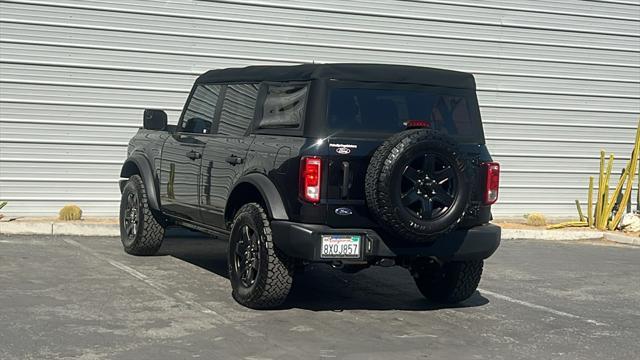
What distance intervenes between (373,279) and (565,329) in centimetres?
259

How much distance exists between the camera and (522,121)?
16.1 metres

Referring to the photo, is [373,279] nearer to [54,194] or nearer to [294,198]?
[294,198]

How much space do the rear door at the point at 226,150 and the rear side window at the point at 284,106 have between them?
0.58ft

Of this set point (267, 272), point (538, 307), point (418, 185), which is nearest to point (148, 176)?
point (267, 272)

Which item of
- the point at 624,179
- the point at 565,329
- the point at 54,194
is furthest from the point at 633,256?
the point at 54,194

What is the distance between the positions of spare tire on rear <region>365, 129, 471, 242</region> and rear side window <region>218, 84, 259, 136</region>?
1586 mm

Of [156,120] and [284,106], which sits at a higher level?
[284,106]

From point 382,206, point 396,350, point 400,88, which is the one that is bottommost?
point 396,350

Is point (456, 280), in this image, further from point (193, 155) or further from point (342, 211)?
point (193, 155)

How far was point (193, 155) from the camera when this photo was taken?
30.7 ft

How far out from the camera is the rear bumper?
7.56 meters

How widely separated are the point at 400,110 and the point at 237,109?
1.56 meters

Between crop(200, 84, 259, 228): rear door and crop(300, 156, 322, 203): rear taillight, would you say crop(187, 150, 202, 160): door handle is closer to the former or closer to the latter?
crop(200, 84, 259, 228): rear door

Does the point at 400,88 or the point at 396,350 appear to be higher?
the point at 400,88
